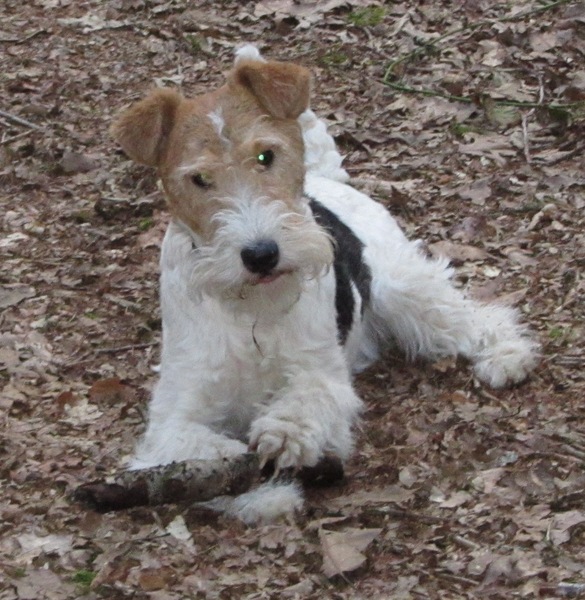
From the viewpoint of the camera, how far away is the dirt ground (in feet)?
13.2

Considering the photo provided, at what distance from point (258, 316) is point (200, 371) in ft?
1.24

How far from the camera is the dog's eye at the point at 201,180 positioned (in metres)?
4.30

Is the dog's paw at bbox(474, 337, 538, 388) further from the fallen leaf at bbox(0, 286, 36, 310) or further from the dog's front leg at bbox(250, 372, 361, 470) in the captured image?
the fallen leaf at bbox(0, 286, 36, 310)

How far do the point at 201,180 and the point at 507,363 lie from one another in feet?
5.81

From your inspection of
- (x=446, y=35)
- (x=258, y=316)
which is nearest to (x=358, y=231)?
(x=258, y=316)

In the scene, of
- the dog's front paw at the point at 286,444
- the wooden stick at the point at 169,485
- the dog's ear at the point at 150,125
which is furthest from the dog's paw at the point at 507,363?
the dog's ear at the point at 150,125

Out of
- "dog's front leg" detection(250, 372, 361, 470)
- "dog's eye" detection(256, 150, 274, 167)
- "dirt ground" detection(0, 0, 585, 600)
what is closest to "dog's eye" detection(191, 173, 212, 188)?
"dog's eye" detection(256, 150, 274, 167)

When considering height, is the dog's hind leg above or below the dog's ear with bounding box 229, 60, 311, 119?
below

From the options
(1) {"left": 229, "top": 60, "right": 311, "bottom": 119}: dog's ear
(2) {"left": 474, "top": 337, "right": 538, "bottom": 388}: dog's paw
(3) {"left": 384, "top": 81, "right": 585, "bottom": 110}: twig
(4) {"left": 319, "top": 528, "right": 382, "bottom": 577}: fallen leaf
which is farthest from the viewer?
(3) {"left": 384, "top": 81, "right": 585, "bottom": 110}: twig

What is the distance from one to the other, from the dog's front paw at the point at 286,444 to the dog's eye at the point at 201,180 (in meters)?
0.94

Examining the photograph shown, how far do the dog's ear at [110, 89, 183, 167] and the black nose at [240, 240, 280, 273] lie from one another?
0.79 meters

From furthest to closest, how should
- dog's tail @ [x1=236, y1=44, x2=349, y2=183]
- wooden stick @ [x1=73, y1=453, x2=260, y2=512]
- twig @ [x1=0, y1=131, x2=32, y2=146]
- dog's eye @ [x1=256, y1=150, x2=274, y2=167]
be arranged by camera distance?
twig @ [x1=0, y1=131, x2=32, y2=146]
dog's tail @ [x1=236, y1=44, x2=349, y2=183]
dog's eye @ [x1=256, y1=150, x2=274, y2=167]
wooden stick @ [x1=73, y1=453, x2=260, y2=512]

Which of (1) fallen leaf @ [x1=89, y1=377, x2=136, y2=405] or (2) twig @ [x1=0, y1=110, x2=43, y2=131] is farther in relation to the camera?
(2) twig @ [x1=0, y1=110, x2=43, y2=131]

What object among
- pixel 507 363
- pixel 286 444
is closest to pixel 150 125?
pixel 286 444
